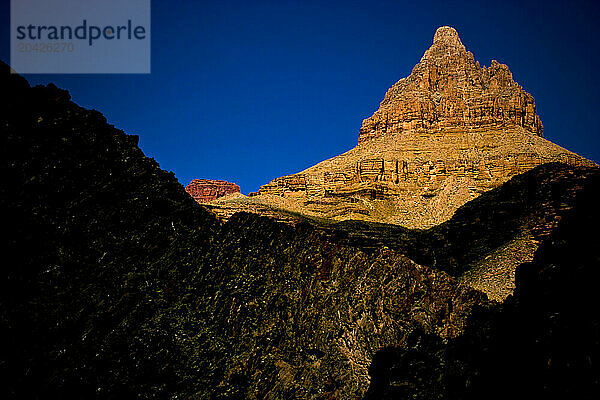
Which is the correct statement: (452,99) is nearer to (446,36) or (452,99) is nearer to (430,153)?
(430,153)

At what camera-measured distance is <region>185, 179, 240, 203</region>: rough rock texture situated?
11688cm

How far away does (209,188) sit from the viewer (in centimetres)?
11981

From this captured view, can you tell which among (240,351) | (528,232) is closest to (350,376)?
(240,351)

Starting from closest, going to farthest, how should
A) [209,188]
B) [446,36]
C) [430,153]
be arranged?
[430,153], [446,36], [209,188]

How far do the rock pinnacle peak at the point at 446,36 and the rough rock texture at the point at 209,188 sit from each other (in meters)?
75.9

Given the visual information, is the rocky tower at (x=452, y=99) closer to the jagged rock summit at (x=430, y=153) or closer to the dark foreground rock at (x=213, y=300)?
the jagged rock summit at (x=430, y=153)

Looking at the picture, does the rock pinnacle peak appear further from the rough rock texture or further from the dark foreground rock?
the dark foreground rock

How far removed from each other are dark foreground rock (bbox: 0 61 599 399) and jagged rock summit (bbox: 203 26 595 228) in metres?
25.8

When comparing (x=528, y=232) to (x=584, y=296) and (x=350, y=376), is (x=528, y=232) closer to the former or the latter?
(x=350, y=376)

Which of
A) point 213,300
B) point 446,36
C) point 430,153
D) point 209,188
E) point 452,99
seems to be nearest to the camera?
point 213,300

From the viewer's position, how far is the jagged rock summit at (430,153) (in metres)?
46.5

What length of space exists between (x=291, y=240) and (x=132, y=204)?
3807 millimetres

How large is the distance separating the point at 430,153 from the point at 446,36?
4985cm

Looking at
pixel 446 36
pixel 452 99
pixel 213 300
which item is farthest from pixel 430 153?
pixel 213 300
